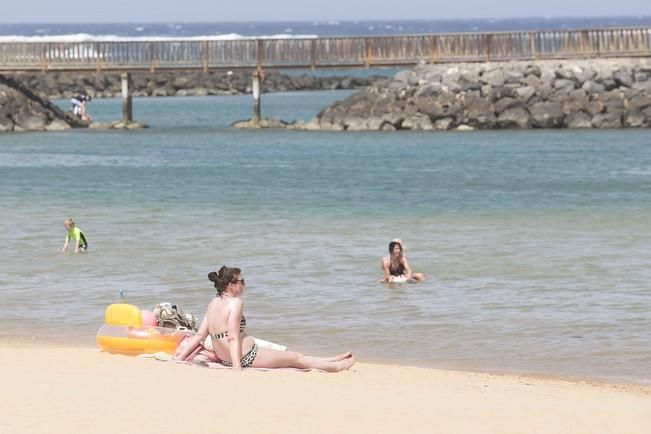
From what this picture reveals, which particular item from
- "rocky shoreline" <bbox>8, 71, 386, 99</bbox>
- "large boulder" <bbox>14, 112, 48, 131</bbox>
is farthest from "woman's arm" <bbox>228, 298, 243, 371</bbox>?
"rocky shoreline" <bbox>8, 71, 386, 99</bbox>

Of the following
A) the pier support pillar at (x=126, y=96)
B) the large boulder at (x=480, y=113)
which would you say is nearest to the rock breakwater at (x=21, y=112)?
the pier support pillar at (x=126, y=96)

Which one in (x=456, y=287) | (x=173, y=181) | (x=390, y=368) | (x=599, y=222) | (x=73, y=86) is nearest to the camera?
(x=390, y=368)

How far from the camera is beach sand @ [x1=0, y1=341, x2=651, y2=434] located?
35.5 ft

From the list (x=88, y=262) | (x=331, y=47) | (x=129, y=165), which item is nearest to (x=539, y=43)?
(x=331, y=47)

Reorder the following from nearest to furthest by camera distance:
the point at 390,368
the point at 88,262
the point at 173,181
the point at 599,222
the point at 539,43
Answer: the point at 390,368
the point at 88,262
the point at 599,222
the point at 173,181
the point at 539,43

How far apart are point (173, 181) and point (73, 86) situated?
53.6m

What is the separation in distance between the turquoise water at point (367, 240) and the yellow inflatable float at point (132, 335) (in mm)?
2253

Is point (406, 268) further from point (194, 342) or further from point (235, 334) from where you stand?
point (235, 334)

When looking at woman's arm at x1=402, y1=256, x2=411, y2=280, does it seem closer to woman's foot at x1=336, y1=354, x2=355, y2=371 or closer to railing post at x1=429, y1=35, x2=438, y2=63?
woman's foot at x1=336, y1=354, x2=355, y2=371

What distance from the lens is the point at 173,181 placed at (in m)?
36.9

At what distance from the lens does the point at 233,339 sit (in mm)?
12820

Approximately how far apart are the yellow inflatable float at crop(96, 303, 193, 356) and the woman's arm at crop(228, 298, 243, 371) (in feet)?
3.36

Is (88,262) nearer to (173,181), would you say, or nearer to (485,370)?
(485,370)

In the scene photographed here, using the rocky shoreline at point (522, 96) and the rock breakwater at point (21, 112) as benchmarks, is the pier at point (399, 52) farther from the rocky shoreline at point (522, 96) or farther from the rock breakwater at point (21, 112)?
the rocky shoreline at point (522, 96)
